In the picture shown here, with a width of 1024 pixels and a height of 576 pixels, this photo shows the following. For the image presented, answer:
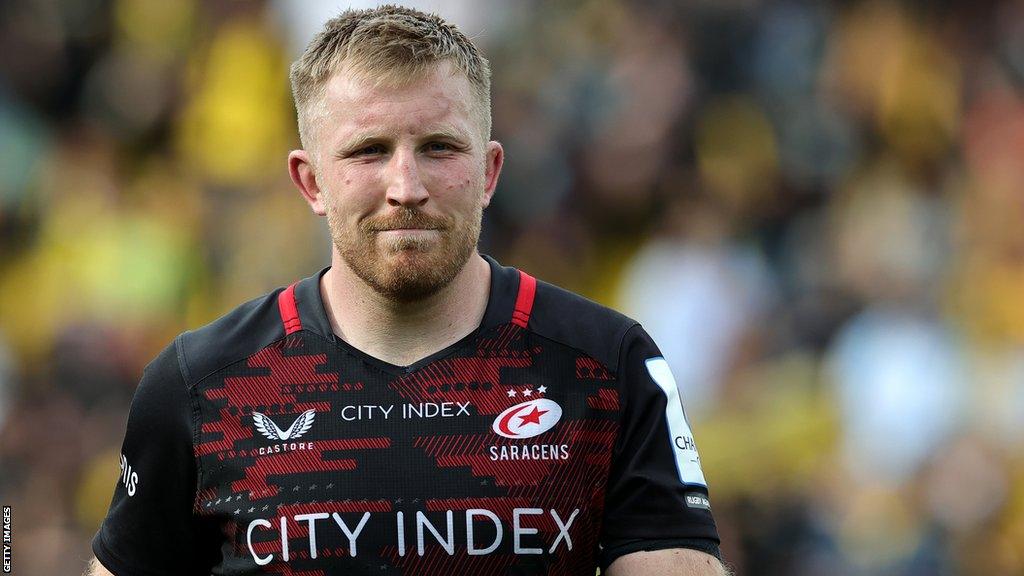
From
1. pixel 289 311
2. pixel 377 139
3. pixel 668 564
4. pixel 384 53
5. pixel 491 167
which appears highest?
pixel 384 53

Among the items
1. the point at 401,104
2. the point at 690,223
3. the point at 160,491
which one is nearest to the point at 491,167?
the point at 401,104

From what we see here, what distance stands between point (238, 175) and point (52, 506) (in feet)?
6.52

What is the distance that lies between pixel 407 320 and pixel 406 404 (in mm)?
189

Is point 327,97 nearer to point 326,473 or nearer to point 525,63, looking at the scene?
point 326,473

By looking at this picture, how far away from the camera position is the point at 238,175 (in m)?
7.94

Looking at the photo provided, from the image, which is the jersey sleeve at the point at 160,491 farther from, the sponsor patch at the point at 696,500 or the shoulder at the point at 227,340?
the sponsor patch at the point at 696,500

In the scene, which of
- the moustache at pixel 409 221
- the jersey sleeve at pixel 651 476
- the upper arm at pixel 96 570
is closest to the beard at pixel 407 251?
the moustache at pixel 409 221

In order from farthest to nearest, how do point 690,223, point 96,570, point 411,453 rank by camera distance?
point 690,223 < point 96,570 < point 411,453

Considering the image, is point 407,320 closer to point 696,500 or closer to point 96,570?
point 696,500

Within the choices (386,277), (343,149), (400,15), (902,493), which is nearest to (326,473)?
(386,277)

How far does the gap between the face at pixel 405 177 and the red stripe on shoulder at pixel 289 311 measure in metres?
0.25

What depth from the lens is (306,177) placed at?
10.9ft

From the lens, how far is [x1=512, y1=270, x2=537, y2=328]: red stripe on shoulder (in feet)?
10.8

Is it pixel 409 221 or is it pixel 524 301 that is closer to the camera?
pixel 409 221
